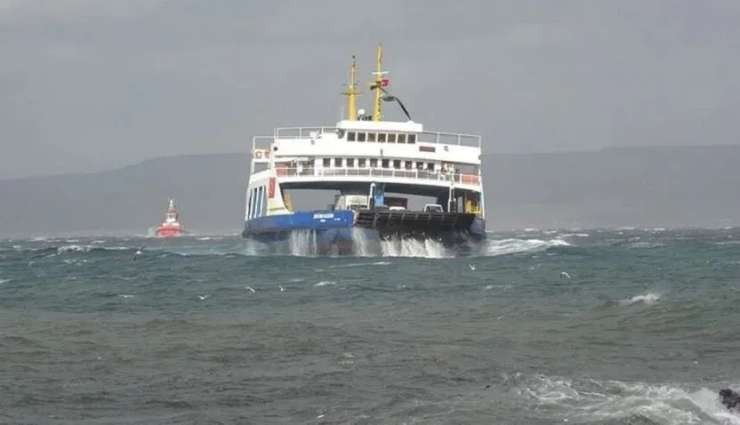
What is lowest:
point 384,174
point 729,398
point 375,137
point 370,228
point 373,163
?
point 729,398

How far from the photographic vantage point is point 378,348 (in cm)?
2448

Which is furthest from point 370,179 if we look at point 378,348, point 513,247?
point 378,348

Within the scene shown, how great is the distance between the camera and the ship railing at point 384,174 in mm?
58094

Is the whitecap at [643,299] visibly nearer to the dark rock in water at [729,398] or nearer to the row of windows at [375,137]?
the dark rock in water at [729,398]

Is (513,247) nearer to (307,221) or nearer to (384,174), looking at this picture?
(384,174)

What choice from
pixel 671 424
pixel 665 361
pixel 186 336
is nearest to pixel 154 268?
pixel 186 336

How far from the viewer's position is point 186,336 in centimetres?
2714

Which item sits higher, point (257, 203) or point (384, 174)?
point (384, 174)

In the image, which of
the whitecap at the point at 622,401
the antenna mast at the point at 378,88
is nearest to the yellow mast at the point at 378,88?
the antenna mast at the point at 378,88

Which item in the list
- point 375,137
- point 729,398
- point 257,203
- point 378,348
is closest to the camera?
point 729,398

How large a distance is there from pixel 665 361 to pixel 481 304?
11608mm

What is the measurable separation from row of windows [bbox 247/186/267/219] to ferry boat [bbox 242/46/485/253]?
1.68 meters

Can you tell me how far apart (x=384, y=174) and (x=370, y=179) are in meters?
1.25

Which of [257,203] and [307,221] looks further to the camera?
[257,203]
